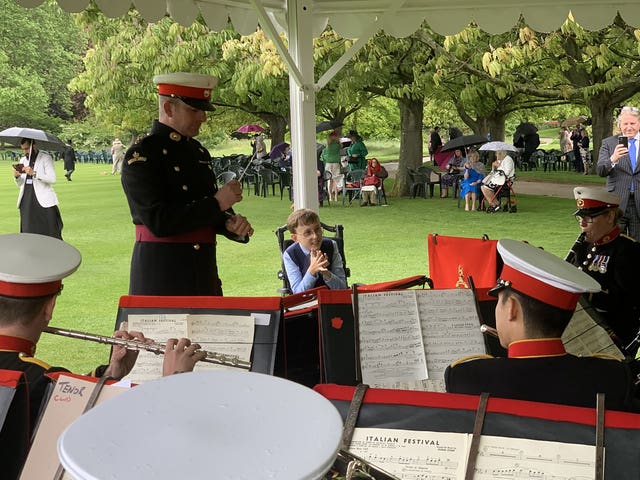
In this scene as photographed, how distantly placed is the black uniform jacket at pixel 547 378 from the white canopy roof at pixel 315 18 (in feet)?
10.2

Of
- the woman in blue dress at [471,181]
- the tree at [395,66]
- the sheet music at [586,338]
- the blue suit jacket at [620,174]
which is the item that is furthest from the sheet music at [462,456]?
the woman in blue dress at [471,181]

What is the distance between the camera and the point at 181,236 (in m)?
3.68

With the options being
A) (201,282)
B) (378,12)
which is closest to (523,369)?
(201,282)

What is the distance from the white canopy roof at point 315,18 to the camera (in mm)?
5039

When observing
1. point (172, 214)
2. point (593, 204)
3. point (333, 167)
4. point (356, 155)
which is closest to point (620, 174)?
point (593, 204)

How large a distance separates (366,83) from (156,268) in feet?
41.4

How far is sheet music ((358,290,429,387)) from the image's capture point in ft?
8.94

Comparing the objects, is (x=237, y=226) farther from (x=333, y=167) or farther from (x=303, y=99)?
(x=333, y=167)

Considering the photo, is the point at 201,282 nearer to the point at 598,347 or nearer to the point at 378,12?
the point at 598,347

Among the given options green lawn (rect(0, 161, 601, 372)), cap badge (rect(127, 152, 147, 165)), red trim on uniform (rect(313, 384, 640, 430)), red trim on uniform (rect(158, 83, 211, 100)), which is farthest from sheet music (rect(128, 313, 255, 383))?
green lawn (rect(0, 161, 601, 372))

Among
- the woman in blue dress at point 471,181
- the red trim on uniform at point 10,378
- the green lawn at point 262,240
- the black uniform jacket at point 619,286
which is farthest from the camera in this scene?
the woman in blue dress at point 471,181

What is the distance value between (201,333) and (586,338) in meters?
1.49

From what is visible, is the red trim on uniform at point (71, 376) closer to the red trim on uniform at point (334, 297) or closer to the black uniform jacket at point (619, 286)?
the red trim on uniform at point (334, 297)

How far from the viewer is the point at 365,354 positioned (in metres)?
2.72
